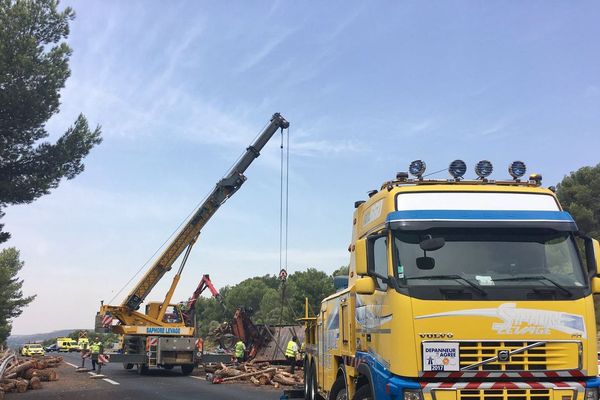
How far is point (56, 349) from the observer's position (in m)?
73.7

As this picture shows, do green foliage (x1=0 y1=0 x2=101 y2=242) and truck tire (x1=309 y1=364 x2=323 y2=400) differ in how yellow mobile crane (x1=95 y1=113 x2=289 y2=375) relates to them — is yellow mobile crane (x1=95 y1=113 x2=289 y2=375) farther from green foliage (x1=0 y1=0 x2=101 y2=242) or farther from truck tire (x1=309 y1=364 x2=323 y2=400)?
truck tire (x1=309 y1=364 x2=323 y2=400)

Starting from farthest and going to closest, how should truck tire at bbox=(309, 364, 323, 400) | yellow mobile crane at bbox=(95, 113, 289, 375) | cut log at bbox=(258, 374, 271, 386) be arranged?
yellow mobile crane at bbox=(95, 113, 289, 375)
cut log at bbox=(258, 374, 271, 386)
truck tire at bbox=(309, 364, 323, 400)

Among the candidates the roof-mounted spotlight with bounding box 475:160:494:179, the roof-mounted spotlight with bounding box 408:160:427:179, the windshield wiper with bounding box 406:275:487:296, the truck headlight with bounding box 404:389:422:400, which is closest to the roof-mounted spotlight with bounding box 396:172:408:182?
the roof-mounted spotlight with bounding box 408:160:427:179

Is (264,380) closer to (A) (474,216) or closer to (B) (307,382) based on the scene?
(B) (307,382)

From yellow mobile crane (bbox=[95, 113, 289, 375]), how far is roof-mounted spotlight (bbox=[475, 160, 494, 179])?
1635 centimetres

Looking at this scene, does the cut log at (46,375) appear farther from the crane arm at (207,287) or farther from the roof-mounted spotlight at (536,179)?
the roof-mounted spotlight at (536,179)

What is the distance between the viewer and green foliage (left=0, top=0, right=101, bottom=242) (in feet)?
47.4

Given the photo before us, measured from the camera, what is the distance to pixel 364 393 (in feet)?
21.5

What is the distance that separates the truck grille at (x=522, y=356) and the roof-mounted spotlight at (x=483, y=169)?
Answer: 2.42m

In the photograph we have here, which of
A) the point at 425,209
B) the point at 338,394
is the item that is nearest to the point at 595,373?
the point at 425,209

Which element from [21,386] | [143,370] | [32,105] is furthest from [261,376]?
[32,105]

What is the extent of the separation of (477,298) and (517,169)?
2357 millimetres

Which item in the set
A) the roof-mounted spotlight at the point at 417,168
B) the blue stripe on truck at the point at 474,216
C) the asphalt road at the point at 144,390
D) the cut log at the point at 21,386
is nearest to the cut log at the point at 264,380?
the asphalt road at the point at 144,390

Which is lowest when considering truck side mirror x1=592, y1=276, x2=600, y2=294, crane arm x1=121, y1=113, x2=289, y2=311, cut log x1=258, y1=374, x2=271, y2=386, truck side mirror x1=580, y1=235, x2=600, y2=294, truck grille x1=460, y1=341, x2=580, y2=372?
cut log x1=258, y1=374, x2=271, y2=386
